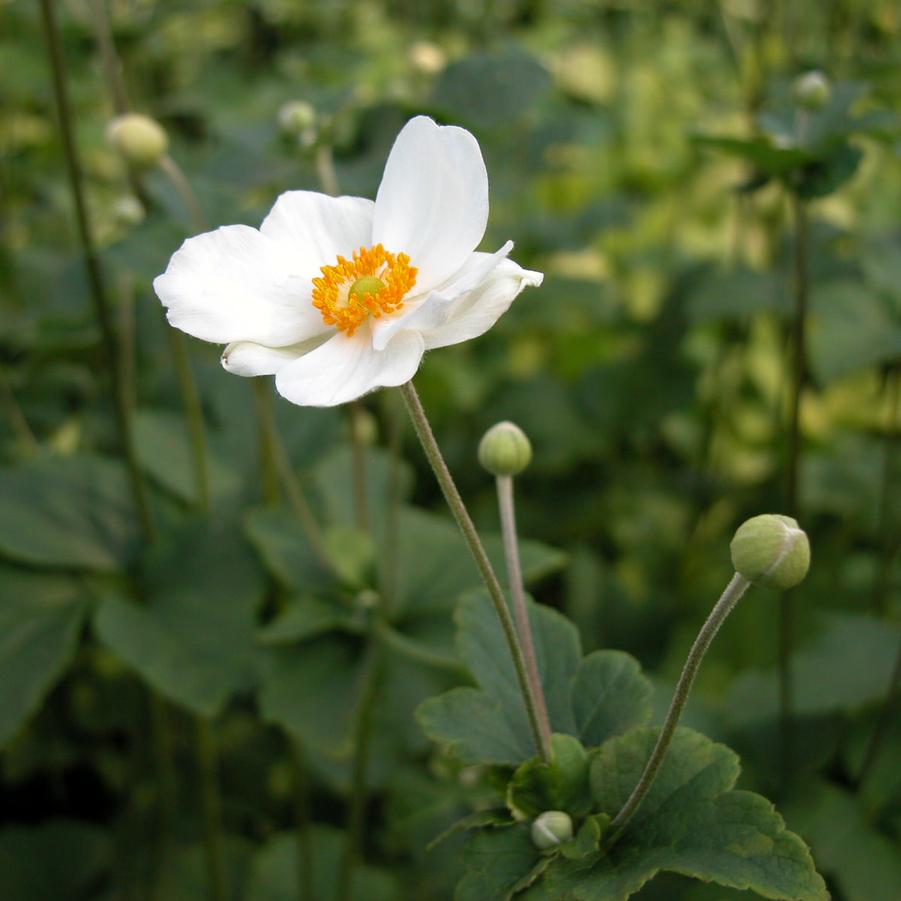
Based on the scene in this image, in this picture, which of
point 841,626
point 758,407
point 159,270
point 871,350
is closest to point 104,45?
point 159,270

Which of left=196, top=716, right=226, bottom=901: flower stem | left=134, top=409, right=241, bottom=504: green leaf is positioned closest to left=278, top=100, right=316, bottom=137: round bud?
left=134, top=409, right=241, bottom=504: green leaf

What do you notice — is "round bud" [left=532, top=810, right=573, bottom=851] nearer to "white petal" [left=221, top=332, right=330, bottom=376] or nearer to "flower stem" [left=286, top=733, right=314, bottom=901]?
"white petal" [left=221, top=332, right=330, bottom=376]

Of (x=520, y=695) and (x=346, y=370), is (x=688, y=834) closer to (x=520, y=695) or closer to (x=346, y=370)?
(x=520, y=695)

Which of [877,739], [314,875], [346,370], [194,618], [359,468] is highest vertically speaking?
[346,370]

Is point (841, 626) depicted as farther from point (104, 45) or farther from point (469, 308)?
point (104, 45)

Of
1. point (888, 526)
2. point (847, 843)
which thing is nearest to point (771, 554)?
point (847, 843)

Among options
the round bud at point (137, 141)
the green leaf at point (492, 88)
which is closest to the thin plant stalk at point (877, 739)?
the green leaf at point (492, 88)
